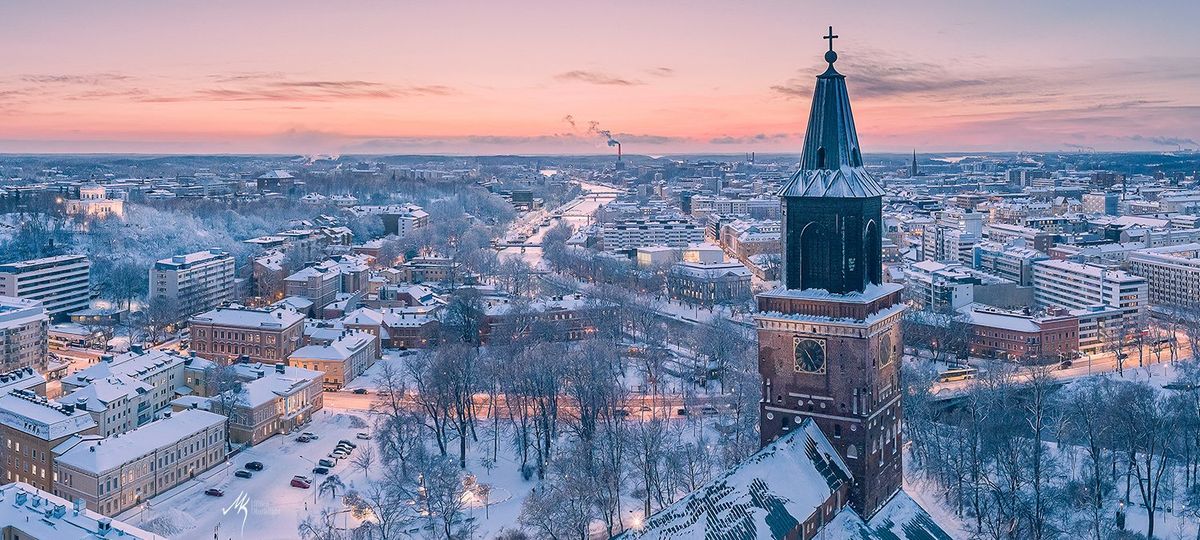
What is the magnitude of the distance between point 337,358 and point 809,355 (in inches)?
1927

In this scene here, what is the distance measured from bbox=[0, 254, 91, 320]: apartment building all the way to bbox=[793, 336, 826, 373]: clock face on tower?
Result: 84357 millimetres

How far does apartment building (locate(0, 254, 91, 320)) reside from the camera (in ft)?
302

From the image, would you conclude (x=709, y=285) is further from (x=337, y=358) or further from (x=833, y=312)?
(x=833, y=312)

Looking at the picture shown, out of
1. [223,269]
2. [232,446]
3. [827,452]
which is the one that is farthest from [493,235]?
[827,452]

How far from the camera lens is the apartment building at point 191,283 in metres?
94.3

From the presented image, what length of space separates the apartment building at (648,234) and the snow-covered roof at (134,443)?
314 feet

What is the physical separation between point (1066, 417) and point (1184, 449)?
569 cm

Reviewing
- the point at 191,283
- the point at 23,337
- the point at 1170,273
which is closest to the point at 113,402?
the point at 23,337

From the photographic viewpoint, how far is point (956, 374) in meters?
72.0

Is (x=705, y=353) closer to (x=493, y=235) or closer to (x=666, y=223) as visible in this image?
(x=666, y=223)

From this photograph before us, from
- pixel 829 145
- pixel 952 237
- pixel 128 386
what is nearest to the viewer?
pixel 829 145

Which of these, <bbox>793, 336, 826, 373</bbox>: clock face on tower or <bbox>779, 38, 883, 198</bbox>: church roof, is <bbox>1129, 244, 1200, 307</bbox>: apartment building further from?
<bbox>793, 336, 826, 373</bbox>: clock face on tower

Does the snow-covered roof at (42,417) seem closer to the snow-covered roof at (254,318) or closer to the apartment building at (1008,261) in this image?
→ the snow-covered roof at (254,318)

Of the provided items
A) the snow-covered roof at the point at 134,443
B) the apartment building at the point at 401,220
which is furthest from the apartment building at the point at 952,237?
the snow-covered roof at the point at 134,443
